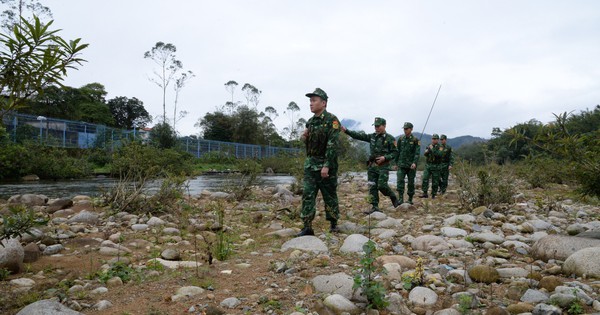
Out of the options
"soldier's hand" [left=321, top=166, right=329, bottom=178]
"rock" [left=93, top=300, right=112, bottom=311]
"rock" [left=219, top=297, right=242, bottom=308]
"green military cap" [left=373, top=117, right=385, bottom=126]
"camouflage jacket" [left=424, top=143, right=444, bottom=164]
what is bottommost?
"rock" [left=93, top=300, right=112, bottom=311]

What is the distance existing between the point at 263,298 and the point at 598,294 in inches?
93.2

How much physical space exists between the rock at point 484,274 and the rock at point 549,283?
33 centimetres

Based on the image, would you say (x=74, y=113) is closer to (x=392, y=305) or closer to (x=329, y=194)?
(x=329, y=194)

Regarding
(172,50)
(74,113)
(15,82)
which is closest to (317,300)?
(15,82)

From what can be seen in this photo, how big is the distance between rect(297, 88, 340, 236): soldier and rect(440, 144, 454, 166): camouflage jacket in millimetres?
6459

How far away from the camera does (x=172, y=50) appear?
37156mm

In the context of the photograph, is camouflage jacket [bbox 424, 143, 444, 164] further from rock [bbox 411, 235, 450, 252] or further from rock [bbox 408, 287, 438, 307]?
rock [bbox 408, 287, 438, 307]

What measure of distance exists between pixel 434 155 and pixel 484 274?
25.7 ft

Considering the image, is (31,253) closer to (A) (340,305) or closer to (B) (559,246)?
(A) (340,305)

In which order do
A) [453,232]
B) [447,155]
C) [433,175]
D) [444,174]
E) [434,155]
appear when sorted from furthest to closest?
[444,174] < [447,155] < [433,175] < [434,155] < [453,232]

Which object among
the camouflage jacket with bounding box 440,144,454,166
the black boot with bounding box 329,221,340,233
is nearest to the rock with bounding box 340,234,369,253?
the black boot with bounding box 329,221,340,233

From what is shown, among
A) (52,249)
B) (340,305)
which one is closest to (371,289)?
(340,305)

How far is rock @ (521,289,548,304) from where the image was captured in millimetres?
2709

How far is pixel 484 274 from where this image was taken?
323 cm
